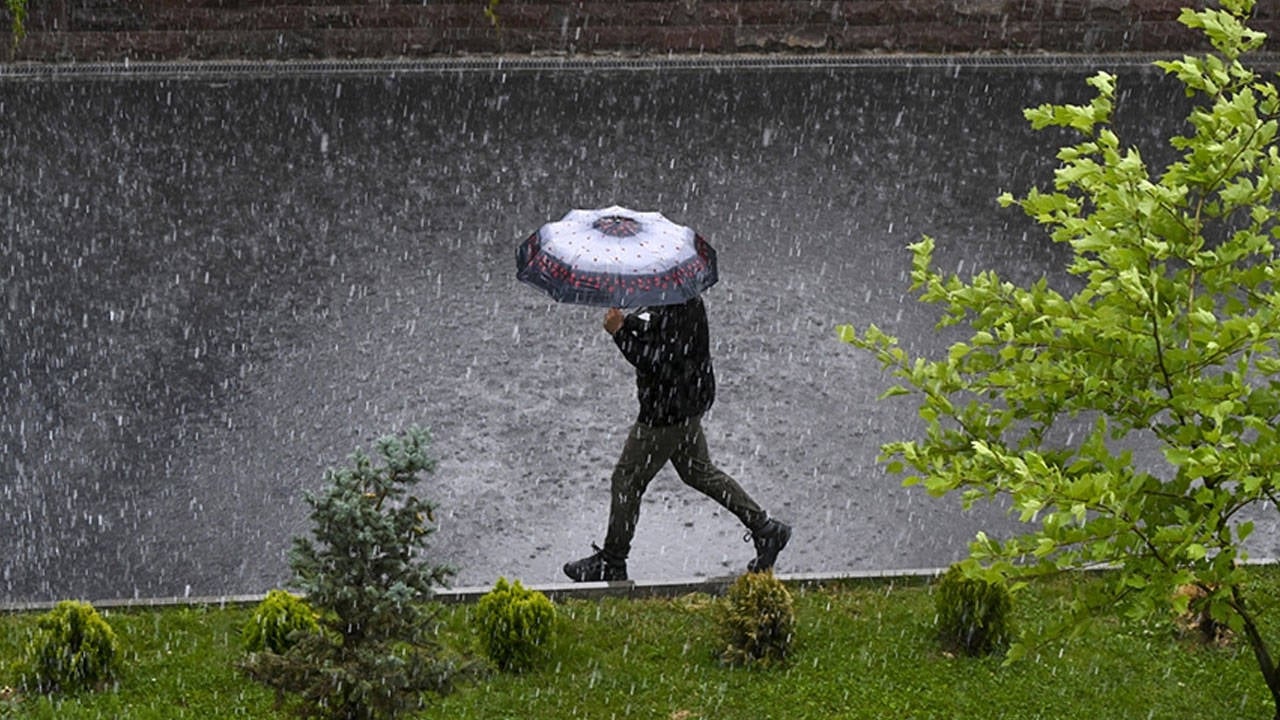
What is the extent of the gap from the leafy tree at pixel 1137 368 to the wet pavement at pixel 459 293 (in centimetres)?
392

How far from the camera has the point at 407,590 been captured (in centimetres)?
713

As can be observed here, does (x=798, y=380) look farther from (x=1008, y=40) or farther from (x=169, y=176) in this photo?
(x=1008, y=40)

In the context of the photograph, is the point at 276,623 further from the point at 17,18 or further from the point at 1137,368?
the point at 17,18

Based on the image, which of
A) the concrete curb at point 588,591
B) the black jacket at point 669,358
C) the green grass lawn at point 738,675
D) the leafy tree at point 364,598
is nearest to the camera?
the leafy tree at point 364,598

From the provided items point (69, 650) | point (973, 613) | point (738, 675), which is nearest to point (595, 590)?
point (738, 675)

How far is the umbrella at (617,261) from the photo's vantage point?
981 cm

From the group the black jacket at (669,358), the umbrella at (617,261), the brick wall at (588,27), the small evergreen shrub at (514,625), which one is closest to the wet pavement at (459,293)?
the brick wall at (588,27)

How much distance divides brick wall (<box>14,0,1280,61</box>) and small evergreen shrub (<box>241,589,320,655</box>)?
44.5ft

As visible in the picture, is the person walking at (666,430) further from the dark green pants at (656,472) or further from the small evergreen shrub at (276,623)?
the small evergreen shrub at (276,623)

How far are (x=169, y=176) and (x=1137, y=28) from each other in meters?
12.6

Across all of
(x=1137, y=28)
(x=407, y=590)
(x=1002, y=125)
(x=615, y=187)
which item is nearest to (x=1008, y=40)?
(x=1137, y=28)

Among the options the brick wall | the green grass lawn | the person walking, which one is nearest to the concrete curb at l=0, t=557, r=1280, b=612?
the green grass lawn

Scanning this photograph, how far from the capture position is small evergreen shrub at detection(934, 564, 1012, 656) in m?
9.29

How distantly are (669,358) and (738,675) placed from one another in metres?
1.76
